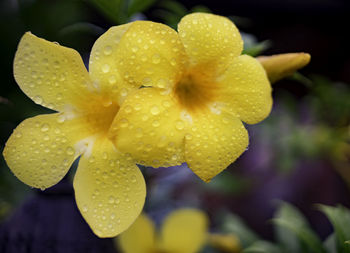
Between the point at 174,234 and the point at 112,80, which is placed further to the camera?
the point at 174,234

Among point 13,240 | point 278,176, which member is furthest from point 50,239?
point 278,176

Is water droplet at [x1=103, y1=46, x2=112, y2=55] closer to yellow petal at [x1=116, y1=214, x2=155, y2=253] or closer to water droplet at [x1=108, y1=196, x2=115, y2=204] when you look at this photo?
water droplet at [x1=108, y1=196, x2=115, y2=204]

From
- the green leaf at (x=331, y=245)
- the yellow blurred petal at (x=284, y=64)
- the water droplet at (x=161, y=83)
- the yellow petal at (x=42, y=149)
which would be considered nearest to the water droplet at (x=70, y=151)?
the yellow petal at (x=42, y=149)

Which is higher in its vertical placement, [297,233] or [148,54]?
[148,54]

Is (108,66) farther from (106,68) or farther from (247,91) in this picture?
(247,91)

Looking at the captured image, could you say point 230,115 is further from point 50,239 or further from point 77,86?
point 50,239

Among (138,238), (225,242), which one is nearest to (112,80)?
(138,238)

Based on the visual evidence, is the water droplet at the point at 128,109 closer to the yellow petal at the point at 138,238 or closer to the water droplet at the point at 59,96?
the water droplet at the point at 59,96

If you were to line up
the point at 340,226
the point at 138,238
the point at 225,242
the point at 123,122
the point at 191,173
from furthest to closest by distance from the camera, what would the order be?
1. the point at 191,173
2. the point at 225,242
3. the point at 138,238
4. the point at 340,226
5. the point at 123,122
